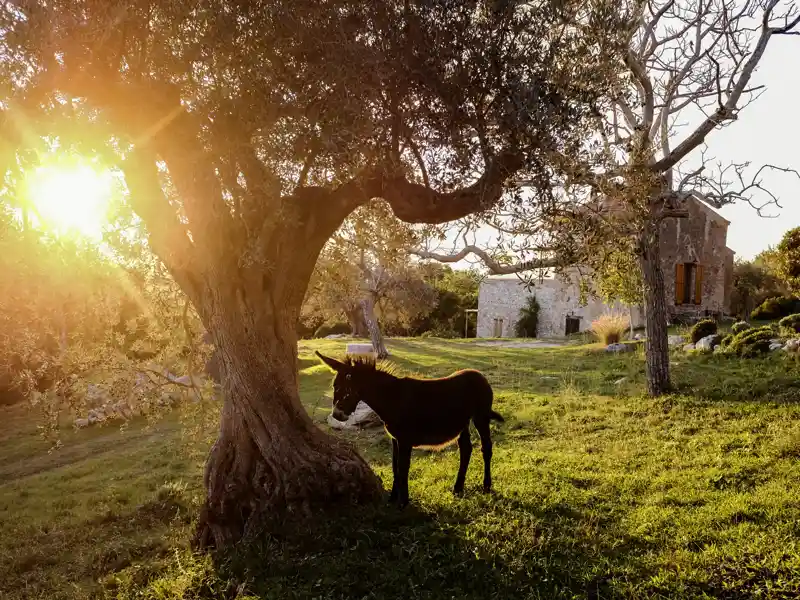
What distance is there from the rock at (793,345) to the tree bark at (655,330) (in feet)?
Result: 15.7

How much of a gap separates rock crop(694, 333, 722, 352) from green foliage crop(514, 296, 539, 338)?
26.6m

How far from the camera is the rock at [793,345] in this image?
18581 millimetres

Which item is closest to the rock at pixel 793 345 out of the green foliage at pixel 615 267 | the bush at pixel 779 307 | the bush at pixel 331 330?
the green foliage at pixel 615 267

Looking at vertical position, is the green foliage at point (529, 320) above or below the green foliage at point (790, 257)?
below

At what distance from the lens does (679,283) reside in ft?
122

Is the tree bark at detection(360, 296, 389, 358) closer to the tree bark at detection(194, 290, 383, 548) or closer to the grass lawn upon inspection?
the grass lawn

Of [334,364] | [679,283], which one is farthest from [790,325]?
[334,364]

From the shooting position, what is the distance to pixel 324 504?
28.7ft

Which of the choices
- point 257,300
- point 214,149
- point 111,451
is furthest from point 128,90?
point 111,451

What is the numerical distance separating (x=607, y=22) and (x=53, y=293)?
13.6 m

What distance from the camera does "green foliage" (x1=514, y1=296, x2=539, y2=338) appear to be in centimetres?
5069

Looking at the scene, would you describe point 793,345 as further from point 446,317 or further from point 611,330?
point 446,317

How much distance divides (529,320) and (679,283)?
15358 mm

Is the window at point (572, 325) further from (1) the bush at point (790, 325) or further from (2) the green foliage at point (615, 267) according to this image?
(2) the green foliage at point (615, 267)
